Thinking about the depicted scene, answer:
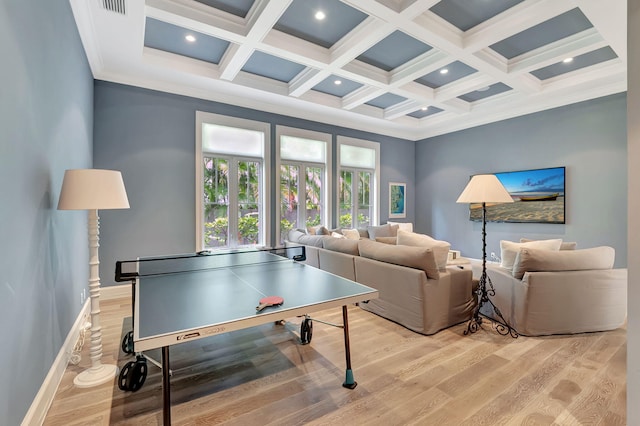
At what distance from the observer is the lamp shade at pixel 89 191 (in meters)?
2.02

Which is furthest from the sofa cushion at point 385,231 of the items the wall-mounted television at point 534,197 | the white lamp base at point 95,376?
the white lamp base at point 95,376

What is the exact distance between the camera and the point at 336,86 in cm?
517

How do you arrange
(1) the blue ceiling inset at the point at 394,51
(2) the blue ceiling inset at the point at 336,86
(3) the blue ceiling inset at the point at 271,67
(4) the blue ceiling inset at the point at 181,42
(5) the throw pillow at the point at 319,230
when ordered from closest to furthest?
(4) the blue ceiling inset at the point at 181,42
(1) the blue ceiling inset at the point at 394,51
(3) the blue ceiling inset at the point at 271,67
(2) the blue ceiling inset at the point at 336,86
(5) the throw pillow at the point at 319,230

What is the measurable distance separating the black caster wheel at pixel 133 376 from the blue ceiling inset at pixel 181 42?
3.51 metres

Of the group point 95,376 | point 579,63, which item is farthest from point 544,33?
point 95,376

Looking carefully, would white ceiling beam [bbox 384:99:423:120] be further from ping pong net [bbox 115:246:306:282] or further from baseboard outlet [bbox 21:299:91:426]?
baseboard outlet [bbox 21:299:91:426]

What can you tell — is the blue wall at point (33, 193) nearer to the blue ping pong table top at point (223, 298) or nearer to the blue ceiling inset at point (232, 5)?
the blue ping pong table top at point (223, 298)

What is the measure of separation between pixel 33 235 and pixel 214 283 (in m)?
1.12

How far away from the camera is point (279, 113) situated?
5.70 m

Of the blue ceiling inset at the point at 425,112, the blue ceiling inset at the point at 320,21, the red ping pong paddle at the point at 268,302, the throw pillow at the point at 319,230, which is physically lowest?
the red ping pong paddle at the point at 268,302

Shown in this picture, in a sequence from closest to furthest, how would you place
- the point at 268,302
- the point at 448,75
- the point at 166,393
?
the point at 166,393
the point at 268,302
the point at 448,75

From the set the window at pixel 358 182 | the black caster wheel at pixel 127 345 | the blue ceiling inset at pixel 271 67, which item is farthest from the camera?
the window at pixel 358 182

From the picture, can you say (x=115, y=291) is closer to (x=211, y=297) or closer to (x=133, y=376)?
(x=133, y=376)

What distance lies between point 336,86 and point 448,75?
1838mm
